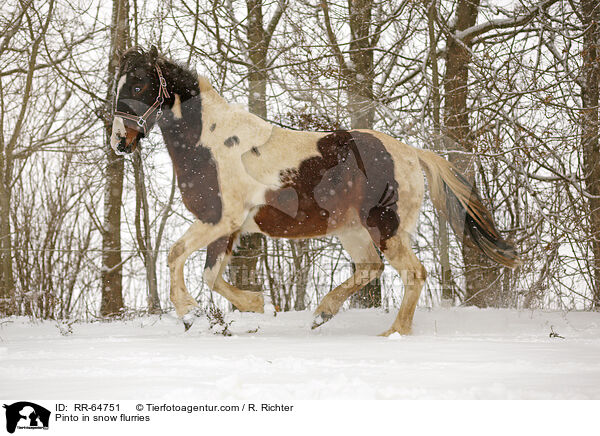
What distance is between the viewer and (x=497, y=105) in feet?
16.3

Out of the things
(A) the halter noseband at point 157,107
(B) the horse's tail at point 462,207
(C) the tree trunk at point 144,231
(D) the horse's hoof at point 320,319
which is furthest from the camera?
(C) the tree trunk at point 144,231

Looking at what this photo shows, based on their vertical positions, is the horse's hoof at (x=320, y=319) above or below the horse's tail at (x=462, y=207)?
below

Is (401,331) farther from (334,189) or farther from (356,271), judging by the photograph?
(334,189)

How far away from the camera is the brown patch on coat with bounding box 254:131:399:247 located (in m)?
3.49

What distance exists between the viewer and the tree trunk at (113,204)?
5652mm

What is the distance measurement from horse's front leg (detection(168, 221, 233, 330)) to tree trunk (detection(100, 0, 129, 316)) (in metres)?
2.40

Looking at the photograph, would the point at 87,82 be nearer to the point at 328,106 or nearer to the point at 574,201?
the point at 328,106

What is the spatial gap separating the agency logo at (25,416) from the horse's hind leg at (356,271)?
232 cm

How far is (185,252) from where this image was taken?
3346 millimetres

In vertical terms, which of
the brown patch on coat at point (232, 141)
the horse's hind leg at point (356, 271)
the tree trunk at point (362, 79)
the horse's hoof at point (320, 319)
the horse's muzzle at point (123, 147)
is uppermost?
the tree trunk at point (362, 79)

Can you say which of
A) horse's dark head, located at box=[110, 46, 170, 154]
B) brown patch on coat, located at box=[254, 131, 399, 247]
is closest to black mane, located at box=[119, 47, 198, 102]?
horse's dark head, located at box=[110, 46, 170, 154]

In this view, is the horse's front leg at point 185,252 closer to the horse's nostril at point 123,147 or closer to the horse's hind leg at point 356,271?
the horse's nostril at point 123,147

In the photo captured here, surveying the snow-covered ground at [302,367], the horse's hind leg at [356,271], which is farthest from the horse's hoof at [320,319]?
the snow-covered ground at [302,367]

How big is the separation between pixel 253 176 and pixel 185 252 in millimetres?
635
